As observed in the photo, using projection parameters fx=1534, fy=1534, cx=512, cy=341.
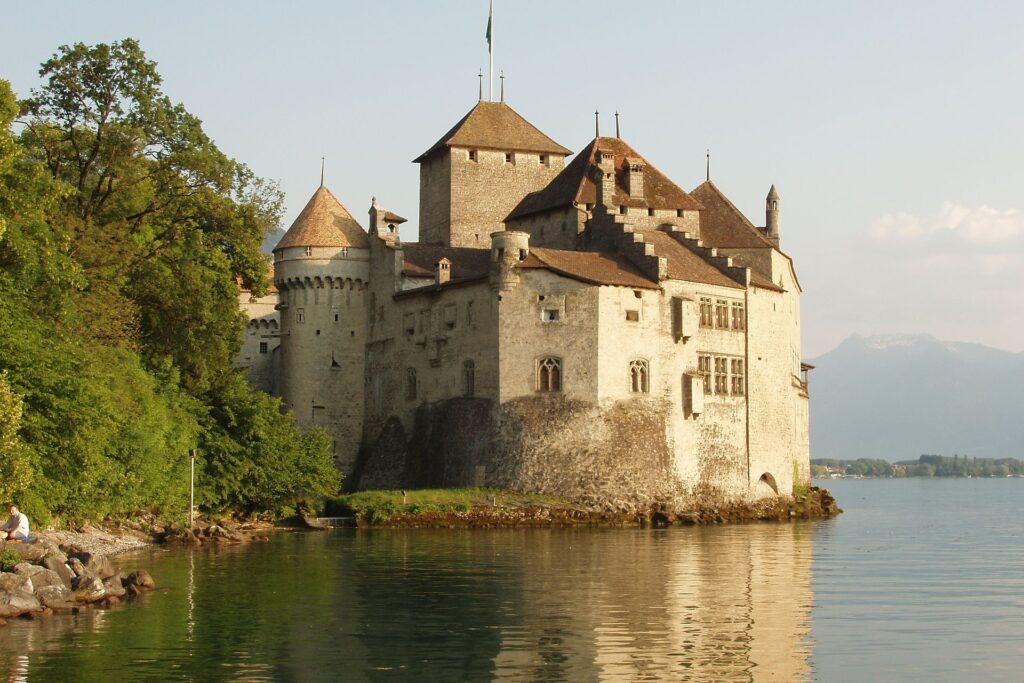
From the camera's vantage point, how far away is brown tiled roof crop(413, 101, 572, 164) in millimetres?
87250

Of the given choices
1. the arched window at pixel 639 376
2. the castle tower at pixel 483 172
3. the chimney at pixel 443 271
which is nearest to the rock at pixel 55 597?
the arched window at pixel 639 376

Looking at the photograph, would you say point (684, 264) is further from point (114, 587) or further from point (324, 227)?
point (114, 587)

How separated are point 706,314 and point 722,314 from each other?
1.13 meters

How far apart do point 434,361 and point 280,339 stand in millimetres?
14257

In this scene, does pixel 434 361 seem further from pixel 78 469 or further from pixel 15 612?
pixel 15 612

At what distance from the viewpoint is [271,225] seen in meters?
59.4

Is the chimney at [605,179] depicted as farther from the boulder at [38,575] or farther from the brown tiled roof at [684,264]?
the boulder at [38,575]

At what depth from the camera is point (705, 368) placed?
71.6m

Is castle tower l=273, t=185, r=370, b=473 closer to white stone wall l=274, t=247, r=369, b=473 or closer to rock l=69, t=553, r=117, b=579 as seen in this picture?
white stone wall l=274, t=247, r=369, b=473

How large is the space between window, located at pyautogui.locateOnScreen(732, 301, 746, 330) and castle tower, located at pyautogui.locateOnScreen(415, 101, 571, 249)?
1759 centimetres

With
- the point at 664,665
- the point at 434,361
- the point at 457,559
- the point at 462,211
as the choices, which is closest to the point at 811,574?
the point at 457,559

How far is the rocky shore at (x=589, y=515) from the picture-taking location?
63469mm

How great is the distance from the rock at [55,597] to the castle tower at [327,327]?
155 ft

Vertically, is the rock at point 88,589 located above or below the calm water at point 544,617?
above
